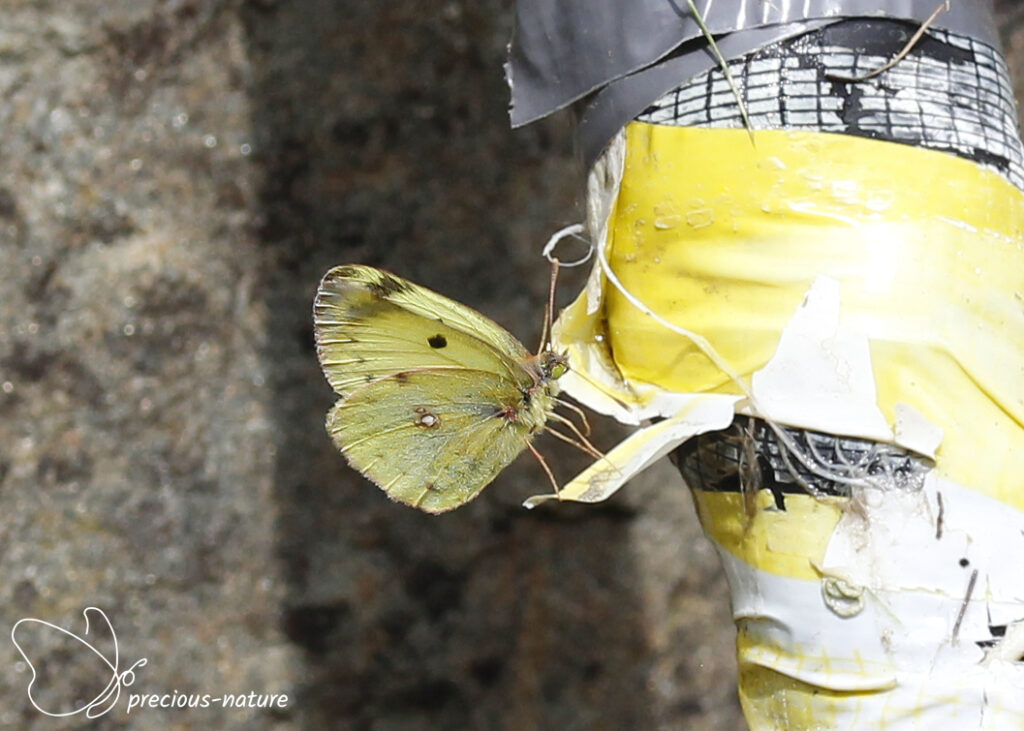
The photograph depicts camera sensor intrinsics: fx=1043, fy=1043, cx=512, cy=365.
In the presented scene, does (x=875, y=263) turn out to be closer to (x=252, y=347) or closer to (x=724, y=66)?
(x=724, y=66)

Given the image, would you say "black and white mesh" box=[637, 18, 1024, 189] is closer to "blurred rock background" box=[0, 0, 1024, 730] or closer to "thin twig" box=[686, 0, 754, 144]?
"thin twig" box=[686, 0, 754, 144]

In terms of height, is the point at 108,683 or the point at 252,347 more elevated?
the point at 252,347

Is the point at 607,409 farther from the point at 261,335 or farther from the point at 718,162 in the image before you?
the point at 261,335

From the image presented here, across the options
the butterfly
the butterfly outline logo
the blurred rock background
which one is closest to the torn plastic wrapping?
the butterfly

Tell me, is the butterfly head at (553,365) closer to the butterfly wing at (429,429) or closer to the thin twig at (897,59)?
the butterfly wing at (429,429)

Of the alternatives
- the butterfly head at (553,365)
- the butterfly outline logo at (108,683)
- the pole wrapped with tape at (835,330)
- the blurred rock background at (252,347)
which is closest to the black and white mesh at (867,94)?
the pole wrapped with tape at (835,330)

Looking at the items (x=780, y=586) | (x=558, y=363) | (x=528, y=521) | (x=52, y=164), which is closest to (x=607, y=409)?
(x=558, y=363)

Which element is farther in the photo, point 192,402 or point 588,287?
point 192,402

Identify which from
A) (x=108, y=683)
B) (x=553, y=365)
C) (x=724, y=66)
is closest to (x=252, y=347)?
(x=108, y=683)
